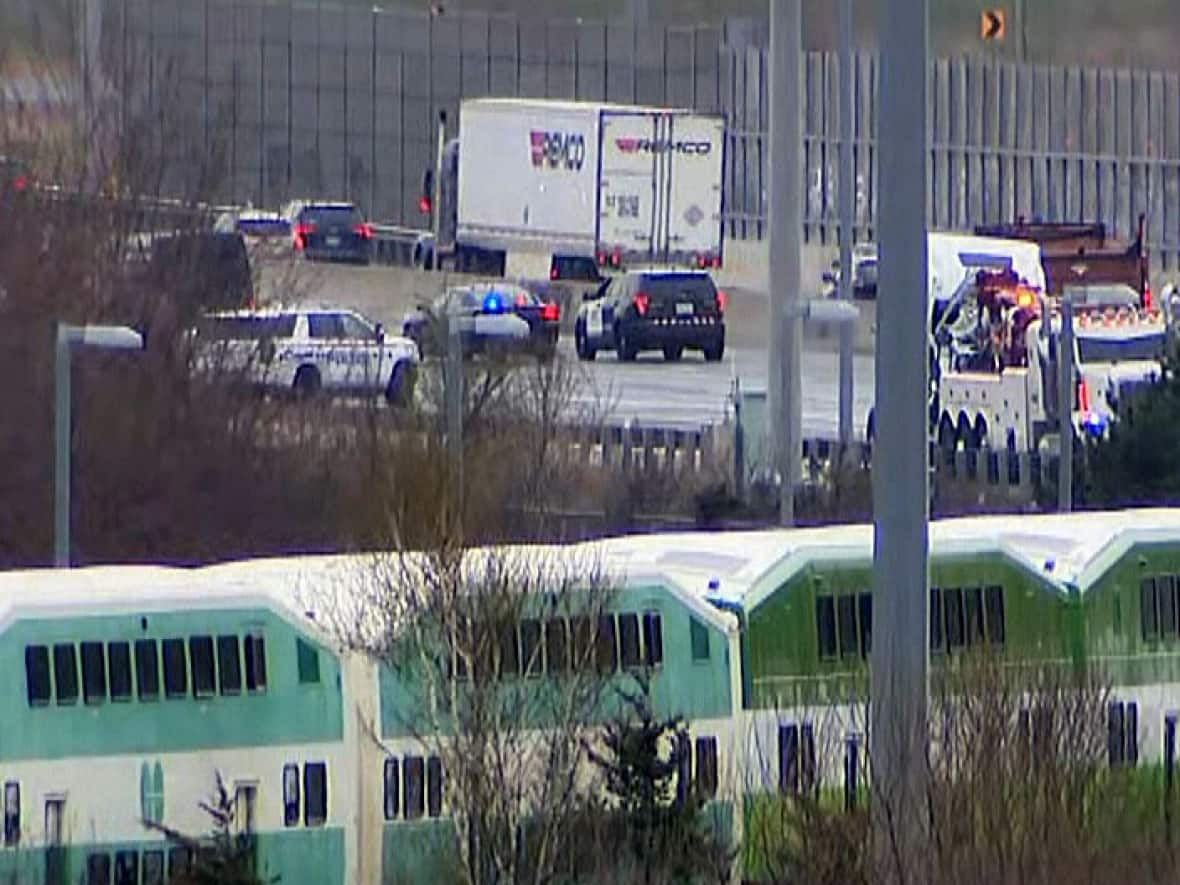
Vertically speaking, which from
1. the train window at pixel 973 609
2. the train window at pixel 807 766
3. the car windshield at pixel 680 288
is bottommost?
the train window at pixel 807 766

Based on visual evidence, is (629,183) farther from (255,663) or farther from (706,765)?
(706,765)

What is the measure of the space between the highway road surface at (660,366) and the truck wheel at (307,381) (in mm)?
3028

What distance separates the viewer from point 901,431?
1184 cm

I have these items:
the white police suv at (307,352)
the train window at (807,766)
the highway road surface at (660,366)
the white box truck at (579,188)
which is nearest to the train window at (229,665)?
the train window at (807,766)

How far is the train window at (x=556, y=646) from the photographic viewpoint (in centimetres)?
1541

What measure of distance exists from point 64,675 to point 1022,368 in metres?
25.9

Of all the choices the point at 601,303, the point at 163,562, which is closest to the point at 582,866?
the point at 163,562

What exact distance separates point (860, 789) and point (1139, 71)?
5163 cm

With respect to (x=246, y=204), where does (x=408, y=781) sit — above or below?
below

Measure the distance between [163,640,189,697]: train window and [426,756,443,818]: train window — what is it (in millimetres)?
1523

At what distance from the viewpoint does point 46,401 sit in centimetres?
3378

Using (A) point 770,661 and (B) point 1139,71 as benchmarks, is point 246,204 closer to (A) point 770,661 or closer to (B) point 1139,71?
(B) point 1139,71

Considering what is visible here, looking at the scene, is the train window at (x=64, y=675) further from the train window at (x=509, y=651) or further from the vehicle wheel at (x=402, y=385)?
the vehicle wheel at (x=402, y=385)

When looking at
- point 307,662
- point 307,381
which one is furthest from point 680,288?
point 307,662
